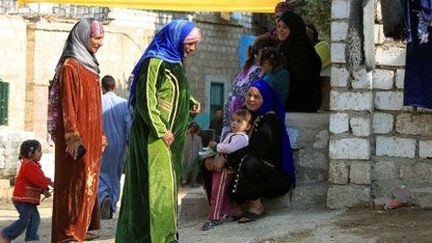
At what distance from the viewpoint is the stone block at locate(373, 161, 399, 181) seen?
22.9 feet

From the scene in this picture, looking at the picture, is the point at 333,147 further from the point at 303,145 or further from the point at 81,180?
the point at 81,180

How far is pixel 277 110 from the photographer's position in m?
7.21

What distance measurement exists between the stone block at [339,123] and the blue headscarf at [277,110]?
1.37 ft

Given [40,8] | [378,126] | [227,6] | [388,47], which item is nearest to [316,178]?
[378,126]

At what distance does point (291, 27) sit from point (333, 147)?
1.36 m

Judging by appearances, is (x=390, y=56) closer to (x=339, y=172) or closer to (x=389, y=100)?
(x=389, y=100)

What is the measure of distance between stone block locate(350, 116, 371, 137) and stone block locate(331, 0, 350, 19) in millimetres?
866

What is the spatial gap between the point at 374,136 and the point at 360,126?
0.52ft

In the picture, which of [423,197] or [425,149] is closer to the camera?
[423,197]

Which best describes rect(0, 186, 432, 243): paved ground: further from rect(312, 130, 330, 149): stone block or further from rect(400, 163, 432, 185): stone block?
rect(312, 130, 330, 149): stone block

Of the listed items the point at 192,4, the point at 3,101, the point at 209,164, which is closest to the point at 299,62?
the point at 209,164

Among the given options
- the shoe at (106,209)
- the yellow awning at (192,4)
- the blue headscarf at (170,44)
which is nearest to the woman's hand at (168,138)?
the blue headscarf at (170,44)

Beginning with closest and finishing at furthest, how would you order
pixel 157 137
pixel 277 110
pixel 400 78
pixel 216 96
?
pixel 157 137 < pixel 400 78 < pixel 277 110 < pixel 216 96

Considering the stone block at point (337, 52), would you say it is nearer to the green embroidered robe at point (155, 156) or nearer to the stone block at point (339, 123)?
the stone block at point (339, 123)
